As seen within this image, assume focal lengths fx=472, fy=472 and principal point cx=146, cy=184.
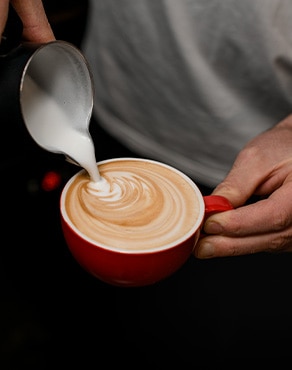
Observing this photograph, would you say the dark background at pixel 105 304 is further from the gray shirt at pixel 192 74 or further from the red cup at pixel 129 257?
the red cup at pixel 129 257

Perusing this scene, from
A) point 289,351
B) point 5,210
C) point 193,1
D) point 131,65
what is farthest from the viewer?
point 5,210

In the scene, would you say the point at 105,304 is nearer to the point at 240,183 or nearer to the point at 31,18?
the point at 240,183

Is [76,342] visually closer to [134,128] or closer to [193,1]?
[134,128]

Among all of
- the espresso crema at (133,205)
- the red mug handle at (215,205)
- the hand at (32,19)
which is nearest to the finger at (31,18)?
the hand at (32,19)

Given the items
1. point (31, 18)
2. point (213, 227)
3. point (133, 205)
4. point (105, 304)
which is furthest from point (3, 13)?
point (105, 304)

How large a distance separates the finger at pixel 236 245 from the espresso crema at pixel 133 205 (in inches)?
2.4

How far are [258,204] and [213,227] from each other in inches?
4.0

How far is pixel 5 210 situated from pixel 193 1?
42.8 inches

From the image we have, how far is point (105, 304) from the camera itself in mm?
1476

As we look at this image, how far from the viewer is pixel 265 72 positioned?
38.8 inches

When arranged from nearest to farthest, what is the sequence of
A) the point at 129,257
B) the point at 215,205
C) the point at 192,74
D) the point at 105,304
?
the point at 129,257
the point at 215,205
the point at 192,74
the point at 105,304

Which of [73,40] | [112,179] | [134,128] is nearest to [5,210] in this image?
[73,40]

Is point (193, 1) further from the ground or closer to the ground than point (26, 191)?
further from the ground

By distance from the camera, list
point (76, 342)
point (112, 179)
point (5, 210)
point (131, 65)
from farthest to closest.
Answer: point (5, 210) < point (76, 342) < point (131, 65) < point (112, 179)
